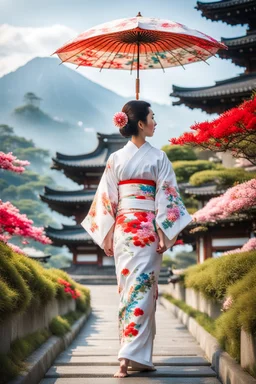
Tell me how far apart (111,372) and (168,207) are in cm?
137

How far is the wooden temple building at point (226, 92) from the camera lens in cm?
1770

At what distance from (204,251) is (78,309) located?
11.3m

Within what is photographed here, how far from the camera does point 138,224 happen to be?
14.2 feet

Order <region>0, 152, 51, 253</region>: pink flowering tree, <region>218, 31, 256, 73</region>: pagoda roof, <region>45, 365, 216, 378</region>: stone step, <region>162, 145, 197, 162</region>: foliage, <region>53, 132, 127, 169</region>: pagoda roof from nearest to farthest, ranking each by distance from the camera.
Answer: <region>45, 365, 216, 378</region>: stone step < <region>0, 152, 51, 253</region>: pink flowering tree < <region>218, 31, 256, 73</region>: pagoda roof < <region>162, 145, 197, 162</region>: foliage < <region>53, 132, 127, 169</region>: pagoda roof

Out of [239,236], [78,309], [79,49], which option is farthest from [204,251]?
[79,49]

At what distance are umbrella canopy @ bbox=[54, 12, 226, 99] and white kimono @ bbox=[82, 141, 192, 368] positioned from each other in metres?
1.28

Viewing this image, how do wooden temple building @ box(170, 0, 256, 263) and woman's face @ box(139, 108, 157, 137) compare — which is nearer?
woman's face @ box(139, 108, 157, 137)

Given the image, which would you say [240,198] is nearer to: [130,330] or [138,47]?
[138,47]

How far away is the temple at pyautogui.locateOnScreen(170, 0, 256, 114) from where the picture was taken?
17531 millimetres

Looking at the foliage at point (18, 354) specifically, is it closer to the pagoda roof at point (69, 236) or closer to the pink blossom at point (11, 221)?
the pink blossom at point (11, 221)

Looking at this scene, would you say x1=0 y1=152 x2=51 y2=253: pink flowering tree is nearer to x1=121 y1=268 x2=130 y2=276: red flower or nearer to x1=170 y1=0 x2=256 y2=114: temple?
x1=121 y1=268 x2=130 y2=276: red flower

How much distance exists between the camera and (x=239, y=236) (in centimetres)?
2011

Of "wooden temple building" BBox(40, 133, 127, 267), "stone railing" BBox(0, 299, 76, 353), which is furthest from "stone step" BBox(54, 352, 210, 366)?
"wooden temple building" BBox(40, 133, 127, 267)

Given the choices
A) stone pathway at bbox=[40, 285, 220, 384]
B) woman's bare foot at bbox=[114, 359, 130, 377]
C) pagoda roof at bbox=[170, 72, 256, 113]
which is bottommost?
stone pathway at bbox=[40, 285, 220, 384]
